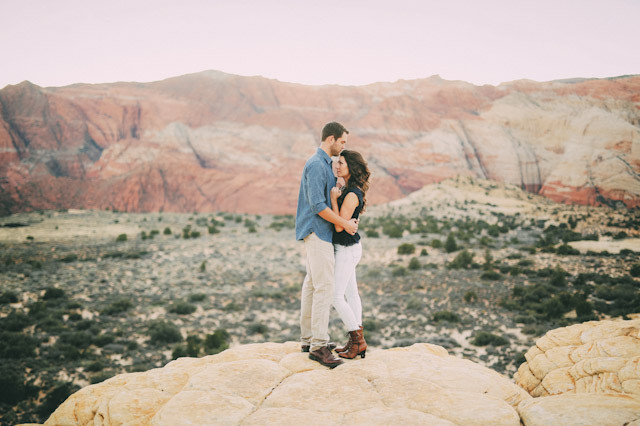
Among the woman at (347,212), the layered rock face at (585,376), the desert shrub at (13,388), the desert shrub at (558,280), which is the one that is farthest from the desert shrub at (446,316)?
the desert shrub at (13,388)

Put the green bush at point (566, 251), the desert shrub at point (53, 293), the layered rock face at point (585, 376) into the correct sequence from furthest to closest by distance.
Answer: the green bush at point (566, 251), the desert shrub at point (53, 293), the layered rock face at point (585, 376)

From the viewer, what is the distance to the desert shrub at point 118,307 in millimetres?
12969

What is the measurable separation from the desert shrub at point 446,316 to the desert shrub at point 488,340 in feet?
5.67

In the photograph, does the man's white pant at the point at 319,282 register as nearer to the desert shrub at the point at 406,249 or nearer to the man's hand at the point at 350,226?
the man's hand at the point at 350,226

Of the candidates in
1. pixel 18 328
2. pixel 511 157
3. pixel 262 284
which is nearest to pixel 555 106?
pixel 511 157

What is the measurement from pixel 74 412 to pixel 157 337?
24.3ft

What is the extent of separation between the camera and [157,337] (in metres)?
11.1

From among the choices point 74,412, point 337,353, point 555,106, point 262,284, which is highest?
point 555,106

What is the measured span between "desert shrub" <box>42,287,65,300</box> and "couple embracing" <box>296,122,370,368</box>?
13.8 meters

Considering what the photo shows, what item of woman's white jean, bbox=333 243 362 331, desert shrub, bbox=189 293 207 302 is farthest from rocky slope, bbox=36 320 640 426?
desert shrub, bbox=189 293 207 302

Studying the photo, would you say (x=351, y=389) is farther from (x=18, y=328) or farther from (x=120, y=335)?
(x=18, y=328)

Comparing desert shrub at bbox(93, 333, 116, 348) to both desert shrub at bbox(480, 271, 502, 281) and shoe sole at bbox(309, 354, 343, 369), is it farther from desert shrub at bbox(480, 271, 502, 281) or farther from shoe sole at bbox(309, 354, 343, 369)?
desert shrub at bbox(480, 271, 502, 281)

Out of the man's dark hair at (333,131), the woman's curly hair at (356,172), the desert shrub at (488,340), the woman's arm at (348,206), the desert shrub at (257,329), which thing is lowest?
the desert shrub at (257,329)

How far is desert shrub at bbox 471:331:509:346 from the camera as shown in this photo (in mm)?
10344
